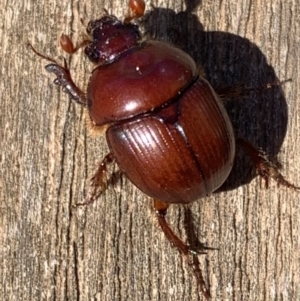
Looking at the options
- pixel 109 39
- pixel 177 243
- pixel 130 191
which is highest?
pixel 109 39

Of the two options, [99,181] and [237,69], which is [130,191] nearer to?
[99,181]

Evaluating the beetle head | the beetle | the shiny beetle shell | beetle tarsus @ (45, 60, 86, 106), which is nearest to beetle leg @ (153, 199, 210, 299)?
the beetle

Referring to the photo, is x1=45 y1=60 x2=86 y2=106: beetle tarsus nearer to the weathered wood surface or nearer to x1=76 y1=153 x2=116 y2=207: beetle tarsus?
the weathered wood surface

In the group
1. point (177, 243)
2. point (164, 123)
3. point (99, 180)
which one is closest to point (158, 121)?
point (164, 123)

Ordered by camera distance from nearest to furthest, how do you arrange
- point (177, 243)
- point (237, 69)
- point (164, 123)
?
point (164, 123), point (177, 243), point (237, 69)

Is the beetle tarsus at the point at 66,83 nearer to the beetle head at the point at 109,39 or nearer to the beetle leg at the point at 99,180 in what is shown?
the beetle head at the point at 109,39

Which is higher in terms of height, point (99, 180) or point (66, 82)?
point (66, 82)

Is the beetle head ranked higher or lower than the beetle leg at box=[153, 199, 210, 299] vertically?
higher
